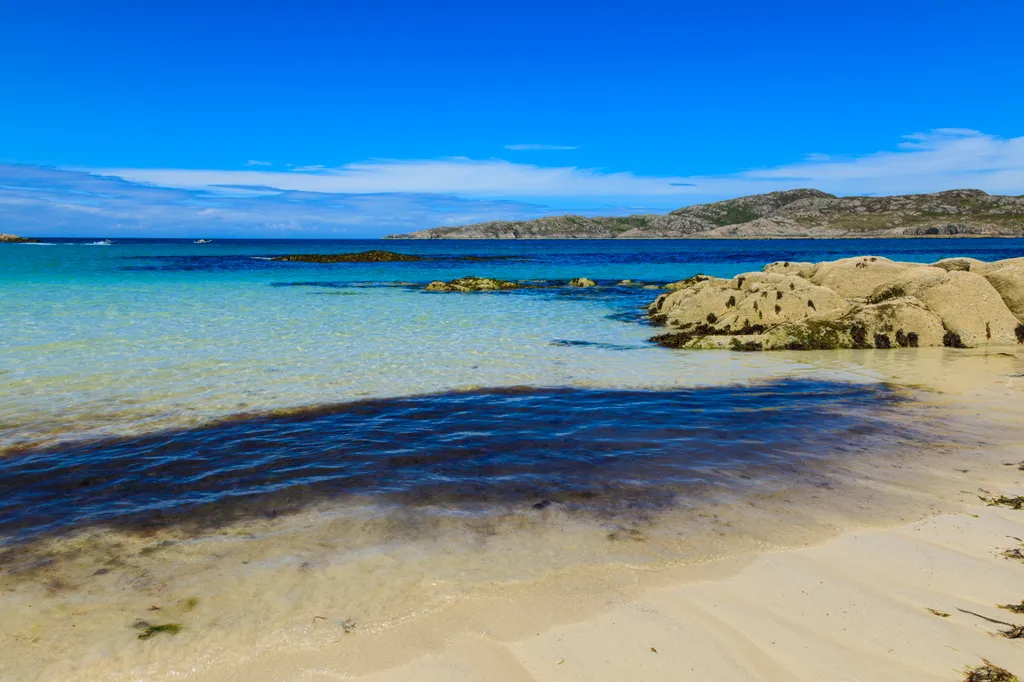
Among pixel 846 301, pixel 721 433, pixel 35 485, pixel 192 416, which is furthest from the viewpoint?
pixel 846 301

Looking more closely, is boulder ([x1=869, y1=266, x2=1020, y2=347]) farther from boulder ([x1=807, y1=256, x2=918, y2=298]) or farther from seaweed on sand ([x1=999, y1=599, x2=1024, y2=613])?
seaweed on sand ([x1=999, y1=599, x2=1024, y2=613])

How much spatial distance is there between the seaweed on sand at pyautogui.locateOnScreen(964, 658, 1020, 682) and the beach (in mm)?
116

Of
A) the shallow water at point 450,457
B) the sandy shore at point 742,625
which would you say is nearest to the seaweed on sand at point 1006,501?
the sandy shore at point 742,625

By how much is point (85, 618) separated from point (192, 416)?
5762 mm

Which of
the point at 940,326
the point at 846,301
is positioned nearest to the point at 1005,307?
the point at 940,326

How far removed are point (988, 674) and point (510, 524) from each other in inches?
142

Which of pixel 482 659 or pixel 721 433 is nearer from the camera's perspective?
pixel 482 659

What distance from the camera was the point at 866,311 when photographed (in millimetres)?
16797

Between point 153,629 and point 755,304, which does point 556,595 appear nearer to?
point 153,629

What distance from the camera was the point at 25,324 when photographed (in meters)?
20.5

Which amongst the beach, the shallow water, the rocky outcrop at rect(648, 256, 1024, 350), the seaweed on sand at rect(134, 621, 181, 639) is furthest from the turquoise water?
the seaweed on sand at rect(134, 621, 181, 639)

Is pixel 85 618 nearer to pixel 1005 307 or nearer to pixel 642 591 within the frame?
pixel 642 591

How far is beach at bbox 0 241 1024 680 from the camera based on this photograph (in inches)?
162

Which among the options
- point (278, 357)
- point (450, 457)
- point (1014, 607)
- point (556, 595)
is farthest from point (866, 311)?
point (556, 595)
